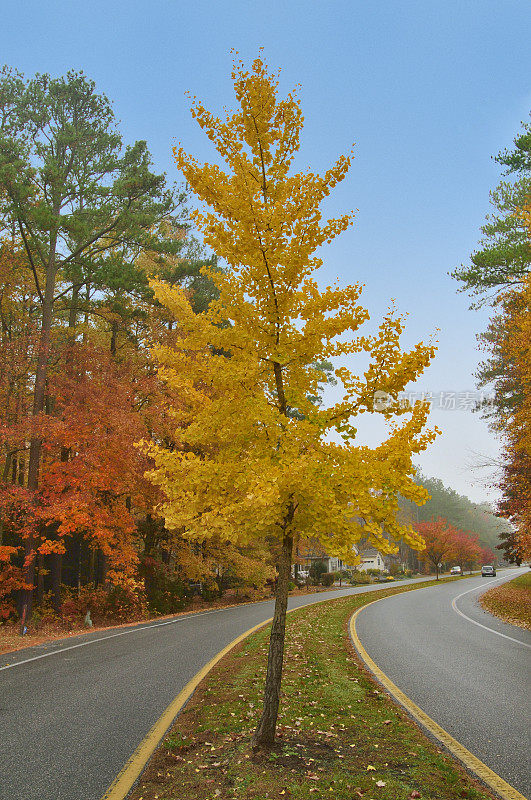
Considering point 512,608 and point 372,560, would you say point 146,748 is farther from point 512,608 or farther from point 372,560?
point 372,560

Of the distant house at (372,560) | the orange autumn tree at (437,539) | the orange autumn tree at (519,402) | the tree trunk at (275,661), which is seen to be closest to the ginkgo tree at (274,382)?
the tree trunk at (275,661)

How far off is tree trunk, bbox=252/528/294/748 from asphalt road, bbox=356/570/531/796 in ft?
6.30

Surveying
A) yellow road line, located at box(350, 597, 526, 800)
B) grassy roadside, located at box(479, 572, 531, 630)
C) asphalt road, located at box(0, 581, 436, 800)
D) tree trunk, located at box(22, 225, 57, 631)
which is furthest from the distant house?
yellow road line, located at box(350, 597, 526, 800)

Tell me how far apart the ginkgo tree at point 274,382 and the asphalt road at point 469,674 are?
2254mm

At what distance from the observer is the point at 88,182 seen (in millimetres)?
18391

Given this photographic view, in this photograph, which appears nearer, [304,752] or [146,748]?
[304,752]

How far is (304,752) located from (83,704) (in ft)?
10.6

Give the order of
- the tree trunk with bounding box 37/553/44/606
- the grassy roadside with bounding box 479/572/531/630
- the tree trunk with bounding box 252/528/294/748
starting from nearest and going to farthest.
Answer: the tree trunk with bounding box 252/528/294/748, the grassy roadside with bounding box 479/572/531/630, the tree trunk with bounding box 37/553/44/606

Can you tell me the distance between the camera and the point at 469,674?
27.6 ft

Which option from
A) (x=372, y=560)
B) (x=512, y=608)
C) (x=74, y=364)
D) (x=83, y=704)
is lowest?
(x=372, y=560)

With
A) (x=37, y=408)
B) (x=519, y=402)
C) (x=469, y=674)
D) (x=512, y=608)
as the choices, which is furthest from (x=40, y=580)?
(x=519, y=402)

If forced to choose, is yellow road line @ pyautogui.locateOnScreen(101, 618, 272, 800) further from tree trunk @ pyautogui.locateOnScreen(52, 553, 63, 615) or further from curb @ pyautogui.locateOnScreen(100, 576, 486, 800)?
tree trunk @ pyautogui.locateOnScreen(52, 553, 63, 615)

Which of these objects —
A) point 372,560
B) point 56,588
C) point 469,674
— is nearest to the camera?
point 469,674

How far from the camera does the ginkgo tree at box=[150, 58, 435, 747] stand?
4.51 metres
